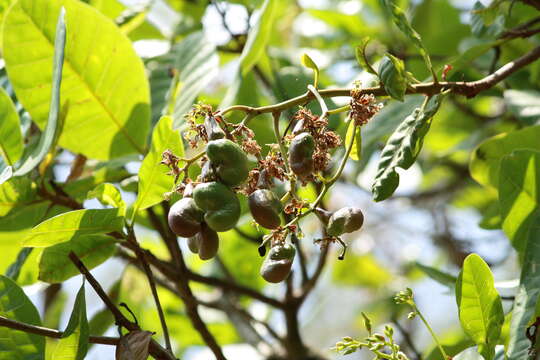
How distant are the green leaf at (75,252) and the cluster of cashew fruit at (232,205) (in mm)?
286

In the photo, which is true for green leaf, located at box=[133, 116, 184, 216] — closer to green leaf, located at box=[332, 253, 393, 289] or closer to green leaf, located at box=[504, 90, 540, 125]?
green leaf, located at box=[504, 90, 540, 125]

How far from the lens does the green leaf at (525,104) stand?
1.17 m

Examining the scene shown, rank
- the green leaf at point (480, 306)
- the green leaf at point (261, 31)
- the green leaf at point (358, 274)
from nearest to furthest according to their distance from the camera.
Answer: the green leaf at point (480, 306)
the green leaf at point (261, 31)
the green leaf at point (358, 274)

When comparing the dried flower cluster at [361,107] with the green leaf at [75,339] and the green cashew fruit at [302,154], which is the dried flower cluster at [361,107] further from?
the green leaf at [75,339]

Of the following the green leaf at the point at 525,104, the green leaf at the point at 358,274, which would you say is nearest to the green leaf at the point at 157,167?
the green leaf at the point at 525,104

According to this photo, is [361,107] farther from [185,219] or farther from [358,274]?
[358,274]

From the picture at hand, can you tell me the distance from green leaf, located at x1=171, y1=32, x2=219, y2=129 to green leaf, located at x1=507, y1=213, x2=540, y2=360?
0.52m

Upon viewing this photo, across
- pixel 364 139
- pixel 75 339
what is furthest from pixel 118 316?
pixel 364 139

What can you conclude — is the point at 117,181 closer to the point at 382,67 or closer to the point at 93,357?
the point at 382,67

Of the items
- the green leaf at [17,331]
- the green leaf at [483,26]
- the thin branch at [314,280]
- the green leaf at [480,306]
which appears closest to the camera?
the green leaf at [480,306]

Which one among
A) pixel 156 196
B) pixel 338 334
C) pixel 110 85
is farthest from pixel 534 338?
pixel 338 334

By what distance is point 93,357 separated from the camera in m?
1.96

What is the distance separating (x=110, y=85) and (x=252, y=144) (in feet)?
1.38

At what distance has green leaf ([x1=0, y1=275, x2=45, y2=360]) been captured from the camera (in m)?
0.89
